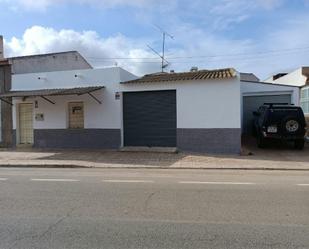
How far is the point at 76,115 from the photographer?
20375 mm

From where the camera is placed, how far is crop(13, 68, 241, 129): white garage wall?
1767cm

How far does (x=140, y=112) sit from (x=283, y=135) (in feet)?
20.9

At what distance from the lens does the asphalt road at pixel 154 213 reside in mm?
5488

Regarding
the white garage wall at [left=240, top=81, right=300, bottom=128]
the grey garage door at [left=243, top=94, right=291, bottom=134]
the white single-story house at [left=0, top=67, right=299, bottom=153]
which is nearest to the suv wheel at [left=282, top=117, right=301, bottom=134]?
the white single-story house at [left=0, top=67, right=299, bottom=153]

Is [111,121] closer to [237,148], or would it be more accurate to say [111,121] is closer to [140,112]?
[140,112]

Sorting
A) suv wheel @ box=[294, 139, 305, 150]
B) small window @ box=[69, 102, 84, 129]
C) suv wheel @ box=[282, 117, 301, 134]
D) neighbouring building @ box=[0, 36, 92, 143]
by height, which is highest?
neighbouring building @ box=[0, 36, 92, 143]

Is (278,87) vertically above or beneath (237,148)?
above

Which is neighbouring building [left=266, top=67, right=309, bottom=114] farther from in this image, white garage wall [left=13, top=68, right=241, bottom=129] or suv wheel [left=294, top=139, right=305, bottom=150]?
white garage wall [left=13, top=68, right=241, bottom=129]

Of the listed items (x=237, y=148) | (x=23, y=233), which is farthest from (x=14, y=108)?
(x=23, y=233)

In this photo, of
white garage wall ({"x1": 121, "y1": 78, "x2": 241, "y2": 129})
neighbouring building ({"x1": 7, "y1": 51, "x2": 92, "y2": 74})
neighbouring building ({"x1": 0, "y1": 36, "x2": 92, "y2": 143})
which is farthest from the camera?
neighbouring building ({"x1": 7, "y1": 51, "x2": 92, "y2": 74})

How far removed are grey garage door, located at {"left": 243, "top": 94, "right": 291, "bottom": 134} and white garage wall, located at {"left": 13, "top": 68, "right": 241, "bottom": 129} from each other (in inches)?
346

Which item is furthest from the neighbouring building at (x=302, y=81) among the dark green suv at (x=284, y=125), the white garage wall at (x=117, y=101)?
the white garage wall at (x=117, y=101)

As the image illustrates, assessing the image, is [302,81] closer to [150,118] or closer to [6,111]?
[150,118]

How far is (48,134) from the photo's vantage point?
20641mm
